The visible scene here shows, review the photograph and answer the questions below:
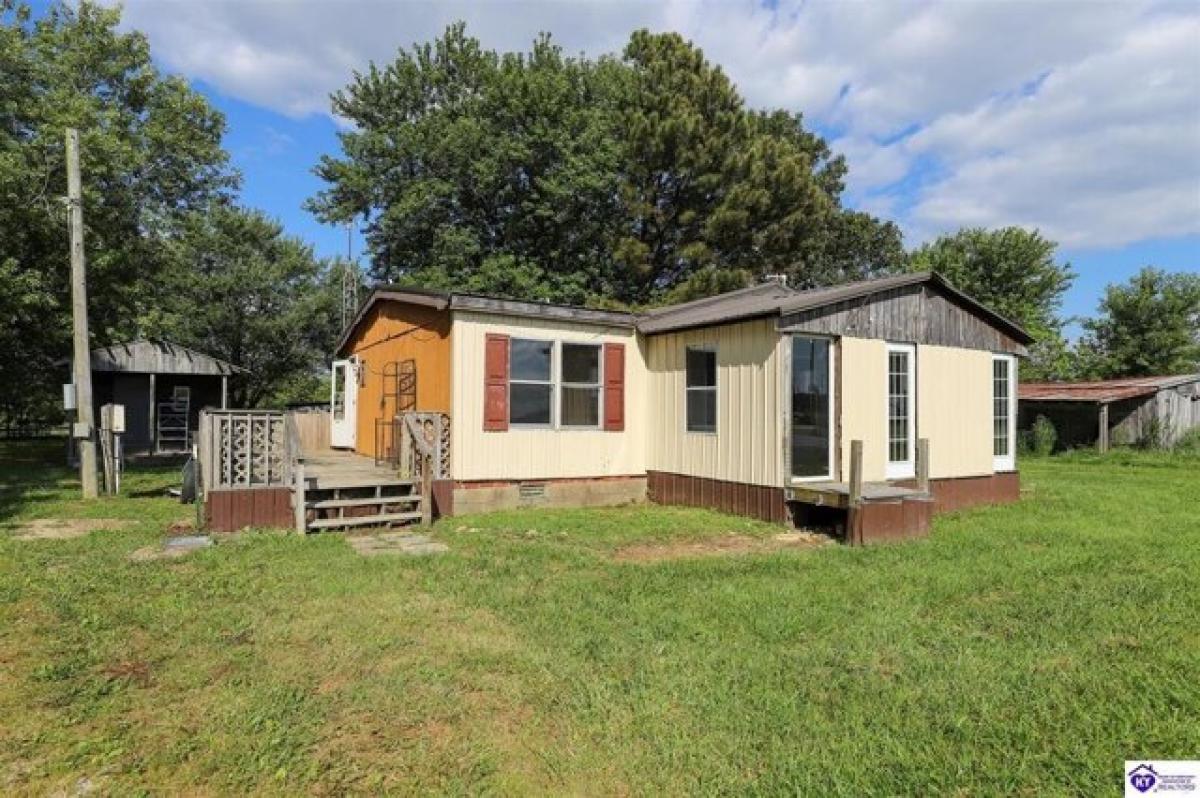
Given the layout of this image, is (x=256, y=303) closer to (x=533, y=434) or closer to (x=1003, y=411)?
(x=533, y=434)

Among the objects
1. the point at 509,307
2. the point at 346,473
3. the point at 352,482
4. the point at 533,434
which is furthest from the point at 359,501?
the point at 509,307

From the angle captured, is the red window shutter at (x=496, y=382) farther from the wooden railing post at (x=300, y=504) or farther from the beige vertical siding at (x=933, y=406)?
the beige vertical siding at (x=933, y=406)

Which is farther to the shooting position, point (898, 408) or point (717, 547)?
point (898, 408)

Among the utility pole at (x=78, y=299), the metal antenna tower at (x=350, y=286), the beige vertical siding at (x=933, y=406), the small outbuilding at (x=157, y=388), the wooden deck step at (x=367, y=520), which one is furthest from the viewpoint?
the metal antenna tower at (x=350, y=286)

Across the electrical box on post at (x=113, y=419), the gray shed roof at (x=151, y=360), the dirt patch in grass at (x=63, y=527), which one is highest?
the gray shed roof at (x=151, y=360)

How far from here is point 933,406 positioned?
9.95 m

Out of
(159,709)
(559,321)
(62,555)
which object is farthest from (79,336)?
(159,709)

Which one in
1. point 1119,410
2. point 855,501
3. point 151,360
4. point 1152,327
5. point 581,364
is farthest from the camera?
point 1152,327

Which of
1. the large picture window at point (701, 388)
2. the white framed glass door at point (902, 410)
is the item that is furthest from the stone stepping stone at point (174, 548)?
the white framed glass door at point (902, 410)

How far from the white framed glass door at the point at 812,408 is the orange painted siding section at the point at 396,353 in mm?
4462

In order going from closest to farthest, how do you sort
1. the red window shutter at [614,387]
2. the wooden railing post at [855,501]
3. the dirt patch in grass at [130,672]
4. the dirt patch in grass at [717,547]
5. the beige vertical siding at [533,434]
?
1. the dirt patch in grass at [130,672]
2. the dirt patch in grass at [717,547]
3. the wooden railing post at [855,501]
4. the beige vertical siding at [533,434]
5. the red window shutter at [614,387]

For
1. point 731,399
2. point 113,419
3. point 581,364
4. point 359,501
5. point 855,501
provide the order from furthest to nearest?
point 113,419
point 581,364
point 731,399
point 359,501
point 855,501

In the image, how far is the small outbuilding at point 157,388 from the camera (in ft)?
56.9

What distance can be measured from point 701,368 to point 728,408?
810 mm
